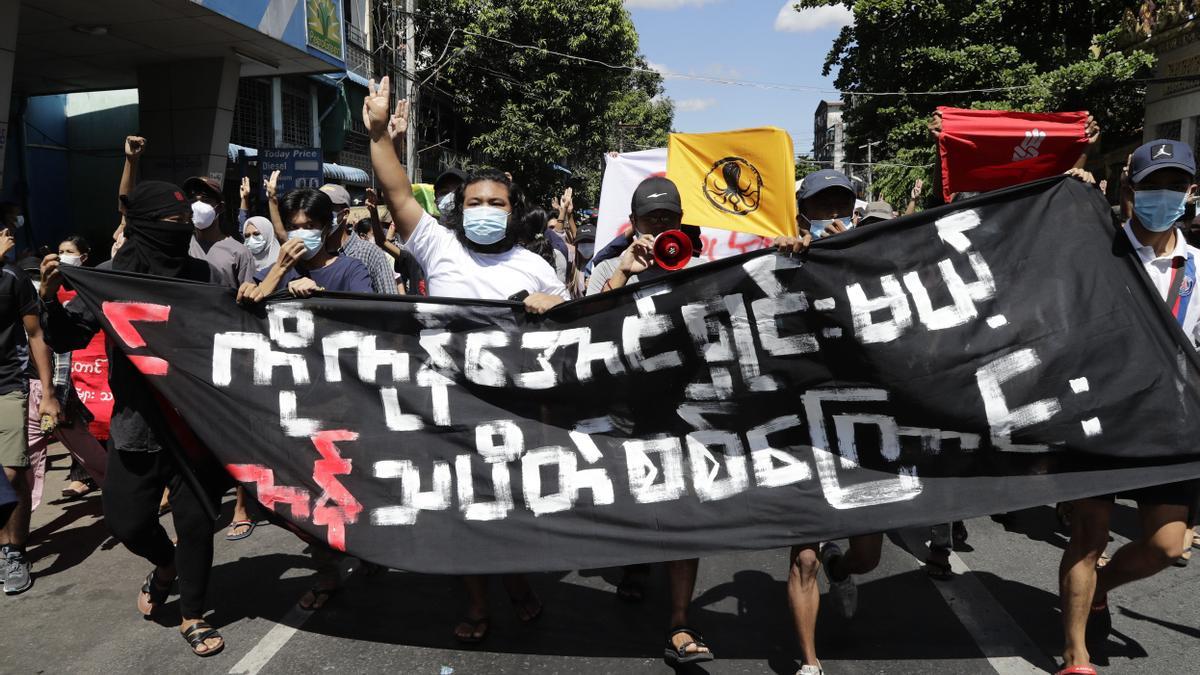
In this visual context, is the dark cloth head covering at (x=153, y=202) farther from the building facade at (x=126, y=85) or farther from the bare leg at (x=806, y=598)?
the building facade at (x=126, y=85)

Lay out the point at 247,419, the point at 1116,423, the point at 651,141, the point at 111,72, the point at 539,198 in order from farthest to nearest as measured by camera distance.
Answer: the point at 651,141
the point at 539,198
the point at 111,72
the point at 247,419
the point at 1116,423

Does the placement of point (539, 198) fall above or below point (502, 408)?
above

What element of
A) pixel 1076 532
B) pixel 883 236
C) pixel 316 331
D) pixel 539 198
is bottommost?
pixel 1076 532

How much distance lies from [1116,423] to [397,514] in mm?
2593

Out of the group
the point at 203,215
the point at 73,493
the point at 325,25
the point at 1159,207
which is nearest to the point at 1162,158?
the point at 1159,207

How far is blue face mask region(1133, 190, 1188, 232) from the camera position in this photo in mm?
3223

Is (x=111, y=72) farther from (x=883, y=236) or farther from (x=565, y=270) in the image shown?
(x=883, y=236)

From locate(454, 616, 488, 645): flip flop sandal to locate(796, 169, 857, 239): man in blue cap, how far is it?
7.09 ft

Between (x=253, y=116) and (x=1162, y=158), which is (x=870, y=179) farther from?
(x=1162, y=158)

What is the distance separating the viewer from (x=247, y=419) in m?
3.45

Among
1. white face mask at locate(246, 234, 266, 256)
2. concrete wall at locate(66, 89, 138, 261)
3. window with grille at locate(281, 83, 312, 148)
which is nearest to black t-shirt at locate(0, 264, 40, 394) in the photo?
white face mask at locate(246, 234, 266, 256)

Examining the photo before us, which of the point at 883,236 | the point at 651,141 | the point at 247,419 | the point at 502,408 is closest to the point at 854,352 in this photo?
the point at 883,236

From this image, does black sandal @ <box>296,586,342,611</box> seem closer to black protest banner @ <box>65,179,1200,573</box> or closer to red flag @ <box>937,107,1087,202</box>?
black protest banner @ <box>65,179,1200,573</box>

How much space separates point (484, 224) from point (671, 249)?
0.78m
